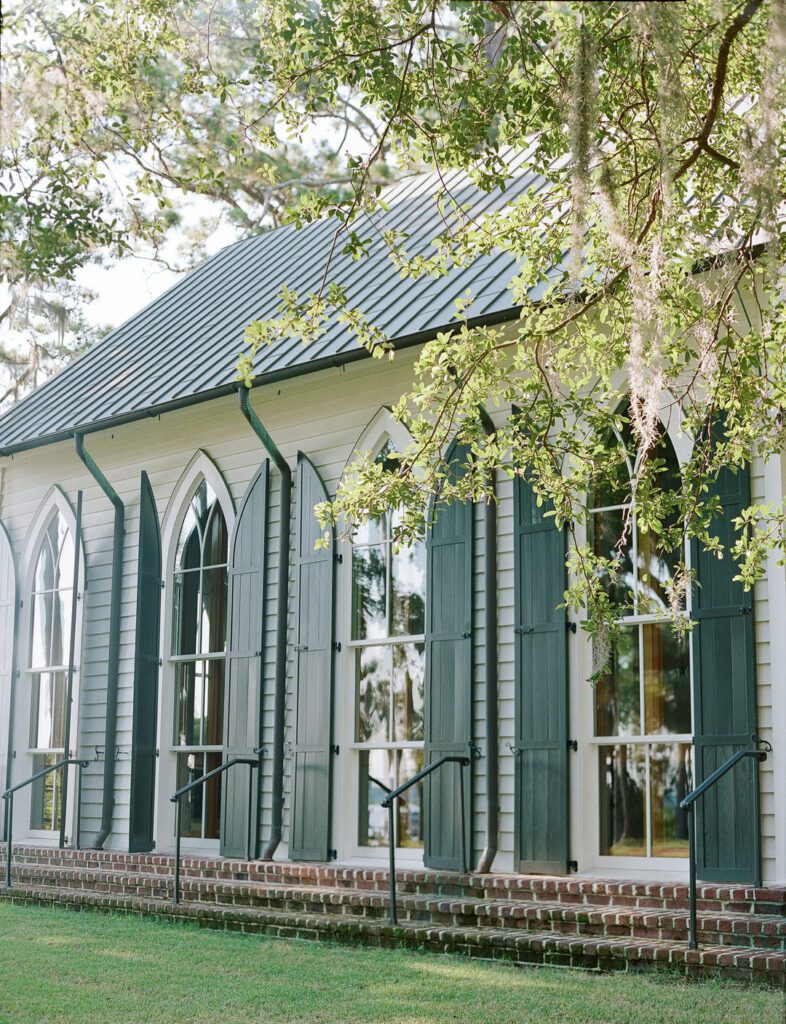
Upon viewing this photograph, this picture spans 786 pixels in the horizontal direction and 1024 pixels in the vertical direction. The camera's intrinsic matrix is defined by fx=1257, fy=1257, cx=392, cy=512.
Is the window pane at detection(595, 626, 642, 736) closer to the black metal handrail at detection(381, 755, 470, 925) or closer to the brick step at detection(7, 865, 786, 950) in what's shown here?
the black metal handrail at detection(381, 755, 470, 925)

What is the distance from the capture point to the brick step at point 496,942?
243 inches

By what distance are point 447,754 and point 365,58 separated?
4829mm

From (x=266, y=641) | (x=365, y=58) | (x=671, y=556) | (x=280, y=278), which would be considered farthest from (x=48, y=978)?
(x=280, y=278)

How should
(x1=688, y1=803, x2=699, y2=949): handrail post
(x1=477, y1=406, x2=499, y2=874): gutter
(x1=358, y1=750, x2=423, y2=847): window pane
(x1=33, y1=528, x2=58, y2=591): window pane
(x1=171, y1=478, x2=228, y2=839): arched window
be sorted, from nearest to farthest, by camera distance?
(x1=688, y1=803, x2=699, y2=949): handrail post
(x1=477, y1=406, x2=499, y2=874): gutter
(x1=358, y1=750, x2=423, y2=847): window pane
(x1=171, y1=478, x2=228, y2=839): arched window
(x1=33, y1=528, x2=58, y2=591): window pane

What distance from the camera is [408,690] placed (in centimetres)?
946

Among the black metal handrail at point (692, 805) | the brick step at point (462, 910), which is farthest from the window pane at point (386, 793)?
the black metal handrail at point (692, 805)

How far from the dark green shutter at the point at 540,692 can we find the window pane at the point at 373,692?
1.51 metres

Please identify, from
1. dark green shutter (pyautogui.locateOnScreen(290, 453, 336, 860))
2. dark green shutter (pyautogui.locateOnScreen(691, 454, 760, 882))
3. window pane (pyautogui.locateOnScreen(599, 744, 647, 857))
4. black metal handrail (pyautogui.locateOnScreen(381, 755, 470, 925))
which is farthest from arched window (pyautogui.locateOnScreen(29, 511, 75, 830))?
dark green shutter (pyautogui.locateOnScreen(691, 454, 760, 882))

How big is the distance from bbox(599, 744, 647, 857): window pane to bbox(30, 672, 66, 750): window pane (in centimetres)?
609

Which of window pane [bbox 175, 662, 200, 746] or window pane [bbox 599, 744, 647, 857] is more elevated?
window pane [bbox 175, 662, 200, 746]

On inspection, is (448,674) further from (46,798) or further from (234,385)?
(46,798)

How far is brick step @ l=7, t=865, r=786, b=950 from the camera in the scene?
6.56 meters

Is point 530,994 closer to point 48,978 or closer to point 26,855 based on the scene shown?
point 48,978

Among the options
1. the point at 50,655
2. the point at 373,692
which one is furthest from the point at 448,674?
the point at 50,655
